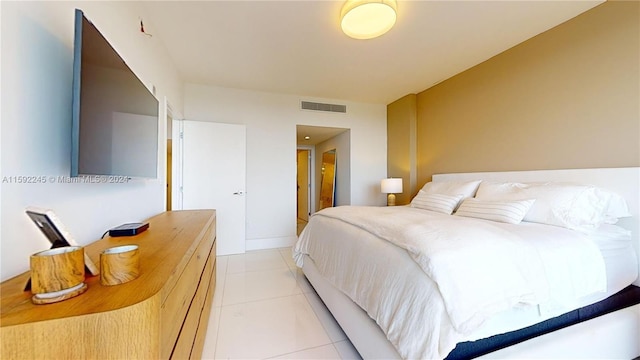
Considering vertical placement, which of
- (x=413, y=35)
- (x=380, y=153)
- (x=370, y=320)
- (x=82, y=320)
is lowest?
(x=370, y=320)

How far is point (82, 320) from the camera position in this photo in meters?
0.53

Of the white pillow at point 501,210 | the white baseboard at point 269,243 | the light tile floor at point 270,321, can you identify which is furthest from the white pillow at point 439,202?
the white baseboard at point 269,243

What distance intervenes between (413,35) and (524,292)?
2319 millimetres

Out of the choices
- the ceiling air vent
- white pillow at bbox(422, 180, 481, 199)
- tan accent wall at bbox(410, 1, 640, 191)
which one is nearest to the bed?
tan accent wall at bbox(410, 1, 640, 191)

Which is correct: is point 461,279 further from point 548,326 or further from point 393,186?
point 393,186

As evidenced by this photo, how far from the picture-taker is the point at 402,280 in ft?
3.77

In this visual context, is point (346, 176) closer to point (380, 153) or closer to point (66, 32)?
point (380, 153)

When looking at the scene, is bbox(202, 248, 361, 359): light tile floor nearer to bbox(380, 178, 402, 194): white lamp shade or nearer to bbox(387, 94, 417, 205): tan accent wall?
bbox(380, 178, 402, 194): white lamp shade

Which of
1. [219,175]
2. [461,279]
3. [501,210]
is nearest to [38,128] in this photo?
[461,279]

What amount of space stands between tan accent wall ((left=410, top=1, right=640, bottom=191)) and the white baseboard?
2675 millimetres

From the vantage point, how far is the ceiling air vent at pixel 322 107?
4.00 m

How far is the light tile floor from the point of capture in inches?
60.1

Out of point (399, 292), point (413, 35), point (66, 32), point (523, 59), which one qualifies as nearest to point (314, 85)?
point (413, 35)

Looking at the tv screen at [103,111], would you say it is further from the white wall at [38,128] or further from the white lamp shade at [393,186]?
the white lamp shade at [393,186]
